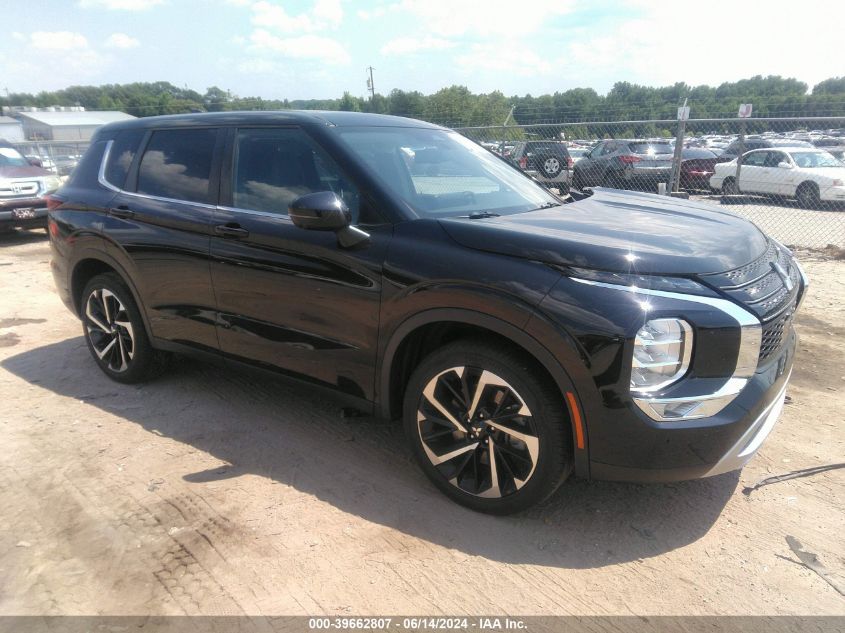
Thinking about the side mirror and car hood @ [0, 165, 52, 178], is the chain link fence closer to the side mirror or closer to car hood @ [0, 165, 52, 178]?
car hood @ [0, 165, 52, 178]

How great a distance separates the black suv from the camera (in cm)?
239

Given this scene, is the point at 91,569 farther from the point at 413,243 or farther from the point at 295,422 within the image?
the point at 413,243

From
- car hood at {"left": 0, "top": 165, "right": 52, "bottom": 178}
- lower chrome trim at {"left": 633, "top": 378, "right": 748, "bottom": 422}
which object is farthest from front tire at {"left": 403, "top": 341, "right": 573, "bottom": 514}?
car hood at {"left": 0, "top": 165, "right": 52, "bottom": 178}

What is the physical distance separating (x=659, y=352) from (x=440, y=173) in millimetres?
1775

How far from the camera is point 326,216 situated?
9.50 ft

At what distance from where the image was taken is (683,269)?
247cm

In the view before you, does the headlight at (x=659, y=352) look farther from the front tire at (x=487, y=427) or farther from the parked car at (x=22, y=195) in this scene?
the parked car at (x=22, y=195)

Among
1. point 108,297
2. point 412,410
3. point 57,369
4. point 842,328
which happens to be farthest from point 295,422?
point 842,328

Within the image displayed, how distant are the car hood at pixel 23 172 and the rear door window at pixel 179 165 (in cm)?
895

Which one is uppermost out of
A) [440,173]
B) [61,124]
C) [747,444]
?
[61,124]

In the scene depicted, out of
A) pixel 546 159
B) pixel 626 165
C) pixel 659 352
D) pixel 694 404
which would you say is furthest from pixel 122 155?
pixel 546 159

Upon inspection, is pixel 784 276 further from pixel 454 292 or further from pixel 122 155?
pixel 122 155

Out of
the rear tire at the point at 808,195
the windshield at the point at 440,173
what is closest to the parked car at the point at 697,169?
the rear tire at the point at 808,195

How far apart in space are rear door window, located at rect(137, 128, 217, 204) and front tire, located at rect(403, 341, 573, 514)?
6.36 feet
